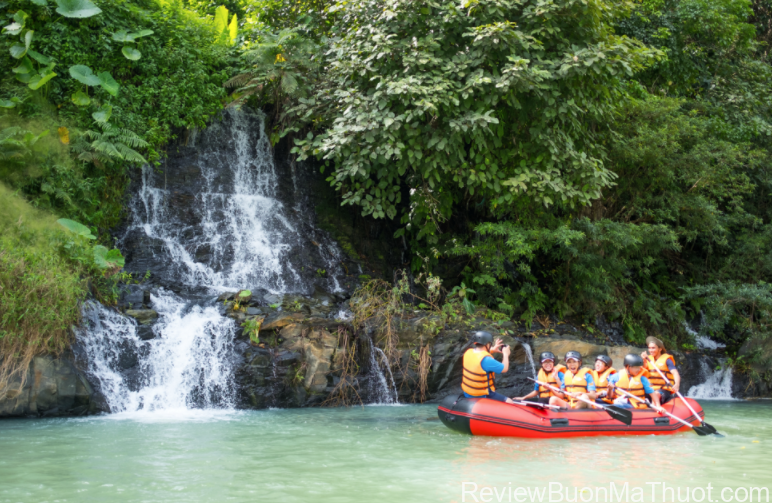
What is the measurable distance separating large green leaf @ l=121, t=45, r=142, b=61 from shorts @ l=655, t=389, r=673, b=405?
11.0 metres

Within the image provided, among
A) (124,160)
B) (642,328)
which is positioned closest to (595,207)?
(642,328)

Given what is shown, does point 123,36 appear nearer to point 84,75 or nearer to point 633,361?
point 84,75

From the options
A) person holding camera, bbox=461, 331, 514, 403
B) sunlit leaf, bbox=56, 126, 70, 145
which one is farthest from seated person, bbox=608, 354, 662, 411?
sunlit leaf, bbox=56, 126, 70, 145

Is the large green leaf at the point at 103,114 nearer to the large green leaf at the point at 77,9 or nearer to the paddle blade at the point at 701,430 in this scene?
the large green leaf at the point at 77,9

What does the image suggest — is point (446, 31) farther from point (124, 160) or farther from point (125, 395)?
point (125, 395)

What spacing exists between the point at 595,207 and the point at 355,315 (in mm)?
6166

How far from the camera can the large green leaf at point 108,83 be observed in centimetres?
1187

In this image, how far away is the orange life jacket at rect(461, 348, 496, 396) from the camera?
293 inches

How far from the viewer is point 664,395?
8211 millimetres

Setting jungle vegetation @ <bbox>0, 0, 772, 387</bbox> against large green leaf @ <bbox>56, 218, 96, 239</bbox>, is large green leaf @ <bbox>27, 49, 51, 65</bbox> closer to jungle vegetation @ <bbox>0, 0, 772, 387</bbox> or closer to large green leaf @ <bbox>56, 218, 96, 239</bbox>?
jungle vegetation @ <bbox>0, 0, 772, 387</bbox>

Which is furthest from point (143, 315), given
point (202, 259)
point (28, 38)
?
point (28, 38)

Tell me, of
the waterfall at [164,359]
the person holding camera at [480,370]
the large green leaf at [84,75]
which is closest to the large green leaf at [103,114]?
the large green leaf at [84,75]

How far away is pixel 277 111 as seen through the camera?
45.0 feet

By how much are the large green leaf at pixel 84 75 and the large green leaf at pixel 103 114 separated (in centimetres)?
46
